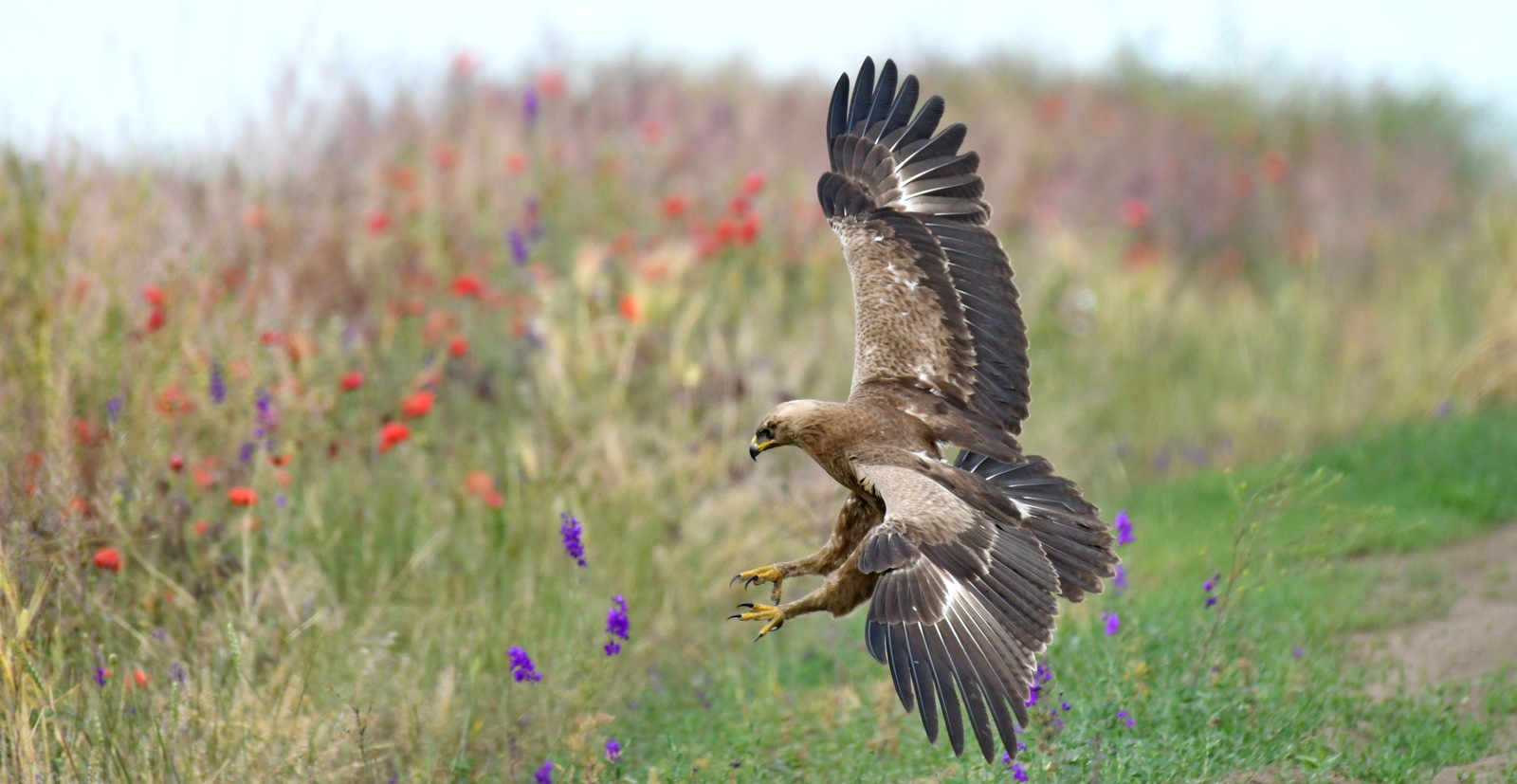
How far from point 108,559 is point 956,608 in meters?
2.28

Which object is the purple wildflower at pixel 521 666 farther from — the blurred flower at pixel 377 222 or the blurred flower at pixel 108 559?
the blurred flower at pixel 377 222

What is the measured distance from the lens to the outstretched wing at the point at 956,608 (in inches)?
121

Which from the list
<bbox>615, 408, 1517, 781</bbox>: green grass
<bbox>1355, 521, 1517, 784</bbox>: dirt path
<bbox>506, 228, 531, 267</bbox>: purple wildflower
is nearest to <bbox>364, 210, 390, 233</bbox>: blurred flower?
<bbox>506, 228, 531, 267</bbox>: purple wildflower

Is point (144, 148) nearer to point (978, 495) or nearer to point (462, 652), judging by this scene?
point (462, 652)

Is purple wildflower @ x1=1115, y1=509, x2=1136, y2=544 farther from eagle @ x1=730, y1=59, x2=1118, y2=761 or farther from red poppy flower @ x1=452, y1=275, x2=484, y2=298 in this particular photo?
red poppy flower @ x1=452, y1=275, x2=484, y2=298

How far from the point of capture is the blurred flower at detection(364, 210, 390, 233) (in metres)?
7.07

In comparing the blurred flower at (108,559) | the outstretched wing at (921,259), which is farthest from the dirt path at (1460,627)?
the blurred flower at (108,559)

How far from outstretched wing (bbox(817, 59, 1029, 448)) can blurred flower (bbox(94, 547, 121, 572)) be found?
2.13 metres

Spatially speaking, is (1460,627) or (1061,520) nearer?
(1061,520)

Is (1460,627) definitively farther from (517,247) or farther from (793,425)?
(517,247)

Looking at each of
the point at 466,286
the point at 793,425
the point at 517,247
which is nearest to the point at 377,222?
the point at 517,247

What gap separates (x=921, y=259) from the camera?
182 inches

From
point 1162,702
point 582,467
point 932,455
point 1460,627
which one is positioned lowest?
point 1162,702

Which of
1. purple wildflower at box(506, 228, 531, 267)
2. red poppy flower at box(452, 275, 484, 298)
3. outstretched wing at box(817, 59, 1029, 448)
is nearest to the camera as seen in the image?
outstretched wing at box(817, 59, 1029, 448)
